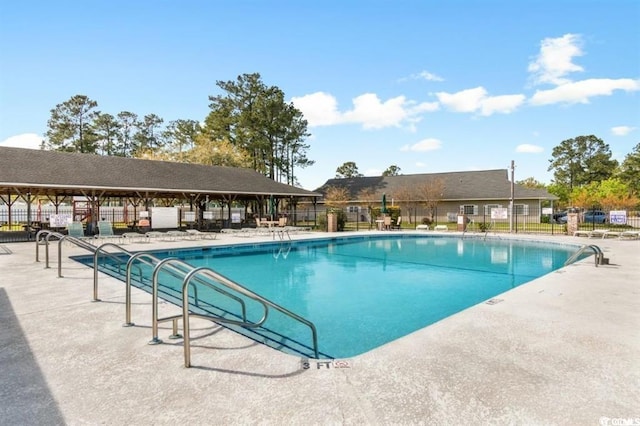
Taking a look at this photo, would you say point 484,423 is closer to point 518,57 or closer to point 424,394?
point 424,394

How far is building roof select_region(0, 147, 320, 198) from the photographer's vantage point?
17.2 metres

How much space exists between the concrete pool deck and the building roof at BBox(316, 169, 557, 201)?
95.9 feet

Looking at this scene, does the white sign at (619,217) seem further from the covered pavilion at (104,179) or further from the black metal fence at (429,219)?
the covered pavilion at (104,179)

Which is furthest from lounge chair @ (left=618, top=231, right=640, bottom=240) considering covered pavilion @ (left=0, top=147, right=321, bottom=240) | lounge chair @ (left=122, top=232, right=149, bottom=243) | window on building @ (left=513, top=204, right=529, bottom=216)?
lounge chair @ (left=122, top=232, right=149, bottom=243)

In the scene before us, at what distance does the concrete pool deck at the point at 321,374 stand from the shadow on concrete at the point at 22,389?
0.4 inches

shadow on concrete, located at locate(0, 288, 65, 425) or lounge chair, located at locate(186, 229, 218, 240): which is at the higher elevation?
lounge chair, located at locate(186, 229, 218, 240)

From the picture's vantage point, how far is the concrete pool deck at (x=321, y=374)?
2552mm

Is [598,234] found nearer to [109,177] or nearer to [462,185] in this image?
[462,185]

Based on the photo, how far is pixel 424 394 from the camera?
9.24 ft

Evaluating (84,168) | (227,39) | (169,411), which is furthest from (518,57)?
(84,168)

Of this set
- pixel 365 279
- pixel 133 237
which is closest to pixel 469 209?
pixel 365 279

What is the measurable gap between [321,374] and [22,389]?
242cm

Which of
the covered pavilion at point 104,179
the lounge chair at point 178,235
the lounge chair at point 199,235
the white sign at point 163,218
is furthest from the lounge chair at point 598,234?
the white sign at point 163,218

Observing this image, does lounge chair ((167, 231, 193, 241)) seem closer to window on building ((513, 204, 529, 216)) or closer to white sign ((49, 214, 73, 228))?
white sign ((49, 214, 73, 228))
